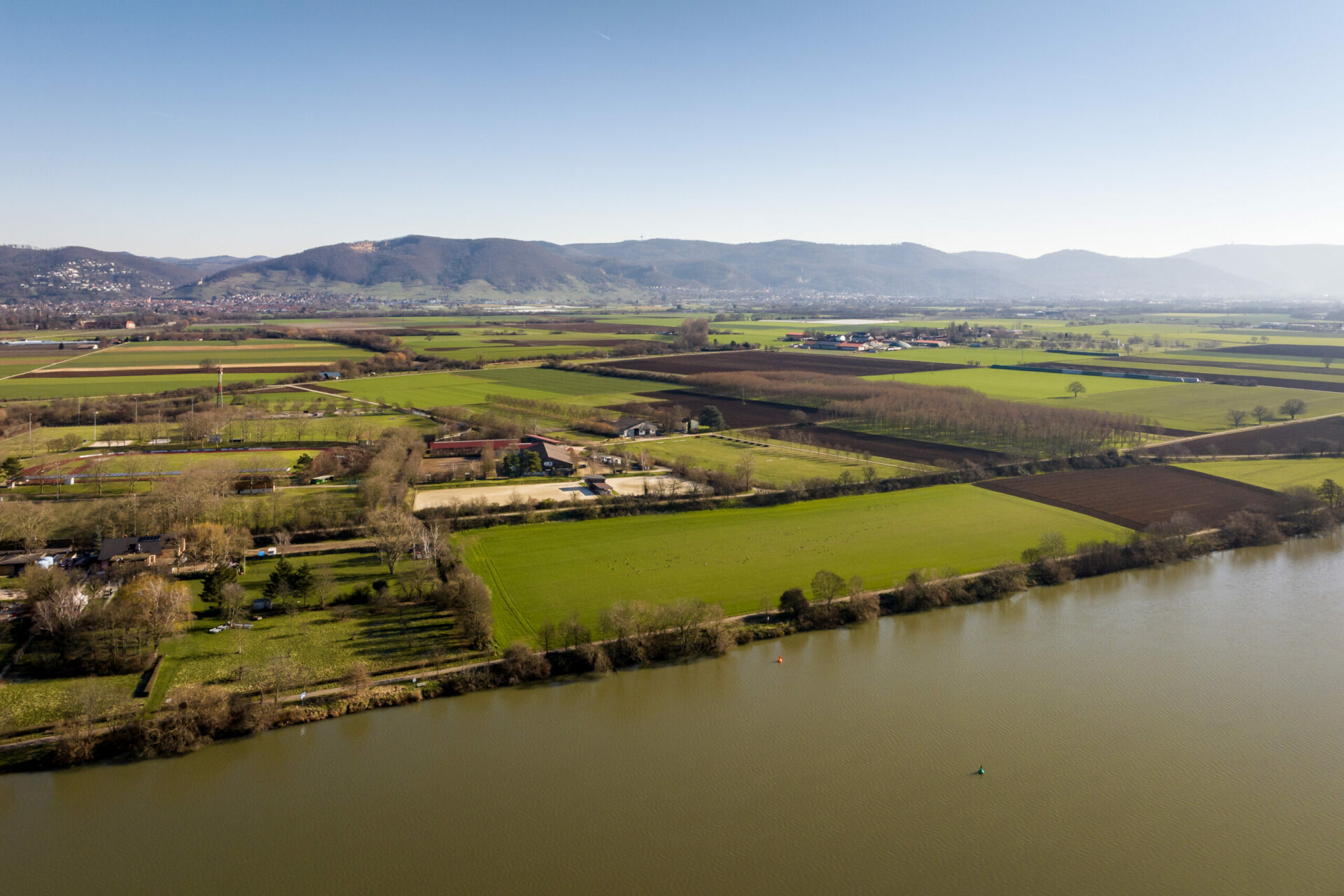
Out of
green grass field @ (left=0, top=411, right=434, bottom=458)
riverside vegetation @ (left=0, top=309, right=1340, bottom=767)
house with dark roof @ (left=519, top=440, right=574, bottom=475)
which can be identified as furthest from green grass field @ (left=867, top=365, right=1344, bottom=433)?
green grass field @ (left=0, top=411, right=434, bottom=458)

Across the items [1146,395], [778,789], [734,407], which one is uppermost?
[1146,395]

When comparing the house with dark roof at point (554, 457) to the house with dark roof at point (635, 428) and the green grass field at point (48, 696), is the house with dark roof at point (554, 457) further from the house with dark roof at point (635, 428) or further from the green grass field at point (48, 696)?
the green grass field at point (48, 696)

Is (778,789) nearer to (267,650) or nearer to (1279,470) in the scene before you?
(267,650)

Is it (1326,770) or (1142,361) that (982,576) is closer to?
(1326,770)

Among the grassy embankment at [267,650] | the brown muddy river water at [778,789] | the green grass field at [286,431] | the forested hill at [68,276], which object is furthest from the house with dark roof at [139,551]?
the forested hill at [68,276]

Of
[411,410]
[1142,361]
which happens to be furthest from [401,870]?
[1142,361]

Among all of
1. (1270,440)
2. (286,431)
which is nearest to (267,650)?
(286,431)
